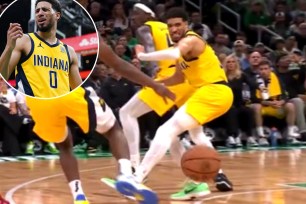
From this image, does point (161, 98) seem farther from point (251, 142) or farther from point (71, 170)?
point (251, 142)

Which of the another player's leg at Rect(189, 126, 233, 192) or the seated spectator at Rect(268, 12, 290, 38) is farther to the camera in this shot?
the seated spectator at Rect(268, 12, 290, 38)

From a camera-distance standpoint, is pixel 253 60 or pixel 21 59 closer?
pixel 21 59

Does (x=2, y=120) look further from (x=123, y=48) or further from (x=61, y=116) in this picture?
(x=61, y=116)

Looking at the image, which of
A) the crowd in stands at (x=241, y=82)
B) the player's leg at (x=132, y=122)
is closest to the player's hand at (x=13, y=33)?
the player's leg at (x=132, y=122)

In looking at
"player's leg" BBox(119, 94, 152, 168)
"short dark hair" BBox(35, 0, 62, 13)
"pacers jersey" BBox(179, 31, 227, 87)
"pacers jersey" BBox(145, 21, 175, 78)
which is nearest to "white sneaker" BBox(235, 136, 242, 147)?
"pacers jersey" BBox(145, 21, 175, 78)

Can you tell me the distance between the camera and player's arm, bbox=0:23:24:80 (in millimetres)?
4438

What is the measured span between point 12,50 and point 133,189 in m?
2.21

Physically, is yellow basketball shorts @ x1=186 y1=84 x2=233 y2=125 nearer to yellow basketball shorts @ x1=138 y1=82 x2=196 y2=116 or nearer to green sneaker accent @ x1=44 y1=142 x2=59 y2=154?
yellow basketball shorts @ x1=138 y1=82 x2=196 y2=116

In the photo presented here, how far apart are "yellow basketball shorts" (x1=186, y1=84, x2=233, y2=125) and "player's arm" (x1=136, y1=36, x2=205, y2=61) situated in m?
0.39

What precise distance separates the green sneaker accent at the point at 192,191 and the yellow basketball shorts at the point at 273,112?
23.8 ft

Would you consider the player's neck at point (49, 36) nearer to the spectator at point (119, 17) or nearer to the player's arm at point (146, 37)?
the player's arm at point (146, 37)

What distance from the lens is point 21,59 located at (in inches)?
212

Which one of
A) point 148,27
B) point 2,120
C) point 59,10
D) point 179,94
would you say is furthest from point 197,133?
point 2,120

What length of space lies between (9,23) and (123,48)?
1014cm
